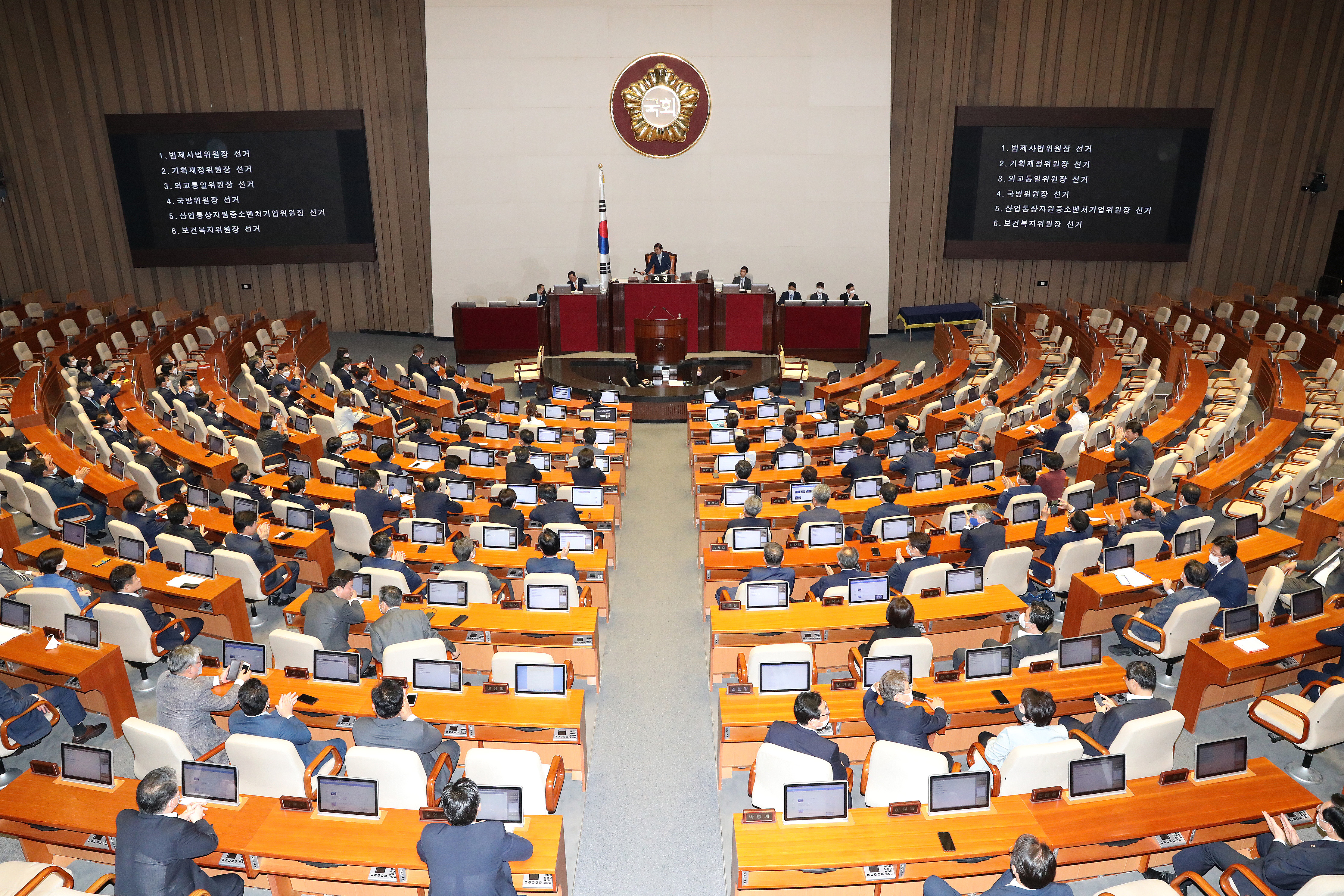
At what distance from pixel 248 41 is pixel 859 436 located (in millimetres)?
16405

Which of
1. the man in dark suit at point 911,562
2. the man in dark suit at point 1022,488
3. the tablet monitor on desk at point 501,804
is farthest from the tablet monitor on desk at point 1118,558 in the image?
the tablet monitor on desk at point 501,804

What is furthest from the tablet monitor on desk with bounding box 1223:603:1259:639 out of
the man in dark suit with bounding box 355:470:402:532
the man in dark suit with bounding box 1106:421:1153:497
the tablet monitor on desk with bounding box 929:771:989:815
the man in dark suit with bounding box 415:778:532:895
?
the man in dark suit with bounding box 355:470:402:532

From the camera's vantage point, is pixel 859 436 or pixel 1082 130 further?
pixel 1082 130

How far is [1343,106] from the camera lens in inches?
758

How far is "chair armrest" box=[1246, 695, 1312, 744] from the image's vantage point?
6.31 metres

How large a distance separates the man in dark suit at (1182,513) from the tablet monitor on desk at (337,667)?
7.43 m

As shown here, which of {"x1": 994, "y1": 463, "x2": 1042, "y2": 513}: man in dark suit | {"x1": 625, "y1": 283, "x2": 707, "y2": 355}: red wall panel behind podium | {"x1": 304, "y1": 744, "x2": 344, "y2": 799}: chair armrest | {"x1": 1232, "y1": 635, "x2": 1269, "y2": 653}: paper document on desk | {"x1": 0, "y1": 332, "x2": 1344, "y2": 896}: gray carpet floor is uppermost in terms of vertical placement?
{"x1": 625, "y1": 283, "x2": 707, "y2": 355}: red wall panel behind podium

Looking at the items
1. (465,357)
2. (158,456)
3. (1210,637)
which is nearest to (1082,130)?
(465,357)

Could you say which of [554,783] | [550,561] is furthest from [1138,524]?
[554,783]

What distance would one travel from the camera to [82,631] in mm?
7031

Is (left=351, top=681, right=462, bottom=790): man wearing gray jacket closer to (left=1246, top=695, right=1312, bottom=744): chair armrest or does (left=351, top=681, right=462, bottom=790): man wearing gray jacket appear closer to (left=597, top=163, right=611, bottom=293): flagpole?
(left=1246, top=695, right=1312, bottom=744): chair armrest

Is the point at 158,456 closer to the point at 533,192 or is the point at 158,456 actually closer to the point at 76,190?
the point at 533,192

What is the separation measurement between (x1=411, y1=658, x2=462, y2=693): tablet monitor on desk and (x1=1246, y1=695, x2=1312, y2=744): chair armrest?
5.93m

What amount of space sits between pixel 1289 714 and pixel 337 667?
7.03 m
